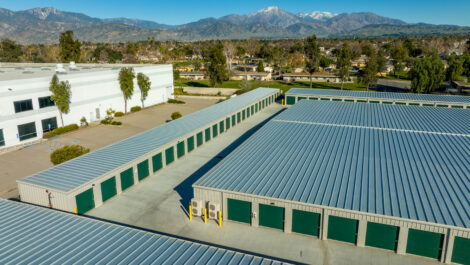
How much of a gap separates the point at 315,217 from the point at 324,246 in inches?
63.8

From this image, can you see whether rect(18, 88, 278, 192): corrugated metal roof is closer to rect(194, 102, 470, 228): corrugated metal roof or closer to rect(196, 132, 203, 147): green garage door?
rect(196, 132, 203, 147): green garage door

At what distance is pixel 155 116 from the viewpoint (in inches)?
2061

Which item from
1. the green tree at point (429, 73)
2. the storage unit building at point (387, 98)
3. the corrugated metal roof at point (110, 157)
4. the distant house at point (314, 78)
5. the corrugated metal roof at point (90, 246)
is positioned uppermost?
the green tree at point (429, 73)

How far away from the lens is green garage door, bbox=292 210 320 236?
57.2ft

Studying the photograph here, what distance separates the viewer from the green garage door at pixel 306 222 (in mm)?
17422

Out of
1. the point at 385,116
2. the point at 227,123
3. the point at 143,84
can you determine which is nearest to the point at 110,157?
the point at 227,123

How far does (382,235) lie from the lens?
53.8 ft

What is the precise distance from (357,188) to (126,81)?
44058mm

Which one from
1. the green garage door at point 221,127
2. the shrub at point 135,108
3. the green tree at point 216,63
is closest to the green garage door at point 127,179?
the green garage door at point 221,127

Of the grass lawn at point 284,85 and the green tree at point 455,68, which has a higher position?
the green tree at point 455,68

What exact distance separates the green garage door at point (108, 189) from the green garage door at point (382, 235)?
17.3m

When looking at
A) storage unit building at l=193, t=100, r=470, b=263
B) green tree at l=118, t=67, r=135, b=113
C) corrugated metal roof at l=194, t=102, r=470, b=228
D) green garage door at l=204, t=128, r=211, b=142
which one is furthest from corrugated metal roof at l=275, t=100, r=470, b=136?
green tree at l=118, t=67, r=135, b=113

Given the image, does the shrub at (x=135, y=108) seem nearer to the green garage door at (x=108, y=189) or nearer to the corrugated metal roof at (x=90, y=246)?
the green garage door at (x=108, y=189)

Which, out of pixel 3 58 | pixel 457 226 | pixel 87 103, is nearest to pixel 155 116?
pixel 87 103
